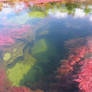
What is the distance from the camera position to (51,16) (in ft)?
23.2

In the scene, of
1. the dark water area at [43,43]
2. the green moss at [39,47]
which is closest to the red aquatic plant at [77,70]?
the dark water area at [43,43]

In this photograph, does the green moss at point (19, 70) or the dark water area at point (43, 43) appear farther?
the green moss at point (19, 70)

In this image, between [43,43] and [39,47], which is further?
[43,43]

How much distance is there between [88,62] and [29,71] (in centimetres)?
187

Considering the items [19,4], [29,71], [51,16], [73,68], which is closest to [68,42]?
[73,68]

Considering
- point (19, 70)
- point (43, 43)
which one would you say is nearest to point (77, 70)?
point (19, 70)

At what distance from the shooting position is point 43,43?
495 cm

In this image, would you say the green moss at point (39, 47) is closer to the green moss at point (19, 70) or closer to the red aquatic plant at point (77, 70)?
the green moss at point (19, 70)

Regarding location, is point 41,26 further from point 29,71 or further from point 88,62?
point 88,62

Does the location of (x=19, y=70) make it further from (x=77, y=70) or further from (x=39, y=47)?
(x=77, y=70)

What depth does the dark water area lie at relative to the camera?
11.2 ft

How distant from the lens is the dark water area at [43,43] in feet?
11.2

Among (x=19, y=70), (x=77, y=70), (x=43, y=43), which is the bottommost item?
(x=19, y=70)

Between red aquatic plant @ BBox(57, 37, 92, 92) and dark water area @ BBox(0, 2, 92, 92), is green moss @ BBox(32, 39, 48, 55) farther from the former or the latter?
red aquatic plant @ BBox(57, 37, 92, 92)
